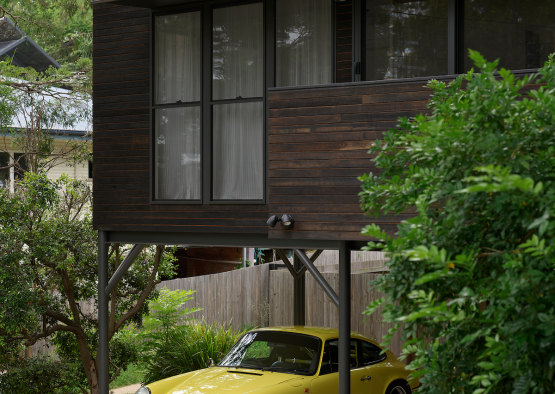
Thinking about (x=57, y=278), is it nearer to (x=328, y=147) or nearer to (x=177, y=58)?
(x=177, y=58)

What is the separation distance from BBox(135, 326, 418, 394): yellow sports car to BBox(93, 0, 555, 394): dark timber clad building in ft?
1.22

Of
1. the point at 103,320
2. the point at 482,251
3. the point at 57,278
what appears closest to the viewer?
the point at 482,251

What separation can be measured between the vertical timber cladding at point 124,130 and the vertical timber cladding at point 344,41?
8.67 ft

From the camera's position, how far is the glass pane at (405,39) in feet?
23.6

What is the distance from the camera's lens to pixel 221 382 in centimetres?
669

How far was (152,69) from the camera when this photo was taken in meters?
8.50

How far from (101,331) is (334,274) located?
6.10m

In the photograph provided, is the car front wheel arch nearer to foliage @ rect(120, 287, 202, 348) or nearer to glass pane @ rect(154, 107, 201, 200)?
glass pane @ rect(154, 107, 201, 200)

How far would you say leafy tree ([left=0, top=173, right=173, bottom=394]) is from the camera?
8125 mm

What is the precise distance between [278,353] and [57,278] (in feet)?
13.6

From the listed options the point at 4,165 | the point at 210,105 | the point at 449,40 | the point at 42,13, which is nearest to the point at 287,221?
the point at 210,105

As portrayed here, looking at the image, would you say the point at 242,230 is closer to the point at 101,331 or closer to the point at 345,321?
the point at 345,321

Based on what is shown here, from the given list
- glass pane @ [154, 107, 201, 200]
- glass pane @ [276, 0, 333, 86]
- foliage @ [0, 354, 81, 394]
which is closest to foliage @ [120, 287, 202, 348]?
foliage @ [0, 354, 81, 394]

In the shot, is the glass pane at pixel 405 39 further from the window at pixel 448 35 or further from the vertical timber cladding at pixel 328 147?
the vertical timber cladding at pixel 328 147
